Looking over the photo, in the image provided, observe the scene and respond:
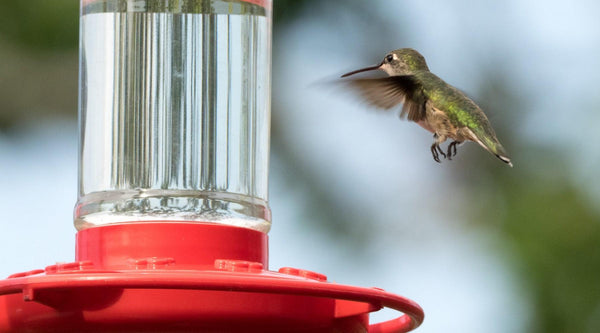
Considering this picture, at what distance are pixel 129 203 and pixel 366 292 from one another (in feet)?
3.84

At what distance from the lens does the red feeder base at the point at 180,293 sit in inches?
113

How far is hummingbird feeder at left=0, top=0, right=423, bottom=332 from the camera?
3012 mm

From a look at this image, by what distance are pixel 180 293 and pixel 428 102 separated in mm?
2711

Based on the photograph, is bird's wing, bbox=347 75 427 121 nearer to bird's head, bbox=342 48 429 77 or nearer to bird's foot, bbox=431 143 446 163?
bird's head, bbox=342 48 429 77

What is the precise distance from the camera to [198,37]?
421 centimetres

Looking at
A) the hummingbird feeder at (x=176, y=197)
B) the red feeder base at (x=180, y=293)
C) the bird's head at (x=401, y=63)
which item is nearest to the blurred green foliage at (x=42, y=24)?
the bird's head at (x=401, y=63)

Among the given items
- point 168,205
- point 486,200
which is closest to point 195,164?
point 168,205

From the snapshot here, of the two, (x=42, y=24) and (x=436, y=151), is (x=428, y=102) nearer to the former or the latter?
(x=436, y=151)

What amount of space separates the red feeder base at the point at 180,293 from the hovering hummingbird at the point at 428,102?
6.55ft

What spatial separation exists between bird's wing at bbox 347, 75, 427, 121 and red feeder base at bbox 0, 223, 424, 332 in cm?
198

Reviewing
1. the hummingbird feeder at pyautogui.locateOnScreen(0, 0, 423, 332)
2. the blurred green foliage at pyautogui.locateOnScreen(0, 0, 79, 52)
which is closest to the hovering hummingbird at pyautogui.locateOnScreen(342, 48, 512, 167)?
the hummingbird feeder at pyautogui.locateOnScreen(0, 0, 423, 332)

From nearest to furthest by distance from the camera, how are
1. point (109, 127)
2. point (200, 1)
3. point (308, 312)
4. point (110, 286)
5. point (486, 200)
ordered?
point (110, 286)
point (308, 312)
point (109, 127)
point (200, 1)
point (486, 200)

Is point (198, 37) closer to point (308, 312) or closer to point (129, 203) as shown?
point (129, 203)

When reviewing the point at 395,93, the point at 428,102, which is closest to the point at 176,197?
the point at 395,93
